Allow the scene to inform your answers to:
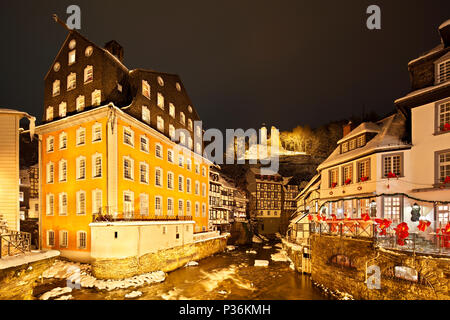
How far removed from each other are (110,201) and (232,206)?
35529 mm

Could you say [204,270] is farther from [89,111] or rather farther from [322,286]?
[89,111]

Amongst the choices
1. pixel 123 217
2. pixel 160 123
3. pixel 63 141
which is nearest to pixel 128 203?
pixel 123 217

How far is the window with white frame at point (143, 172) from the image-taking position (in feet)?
85.1

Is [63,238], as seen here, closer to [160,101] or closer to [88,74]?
[88,74]

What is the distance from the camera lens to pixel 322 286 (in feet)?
65.2

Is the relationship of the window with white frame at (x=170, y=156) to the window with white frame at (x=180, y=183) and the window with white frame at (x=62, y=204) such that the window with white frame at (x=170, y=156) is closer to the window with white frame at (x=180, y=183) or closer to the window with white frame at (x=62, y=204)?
the window with white frame at (x=180, y=183)

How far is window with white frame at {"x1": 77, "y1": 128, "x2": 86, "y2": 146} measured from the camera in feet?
80.7

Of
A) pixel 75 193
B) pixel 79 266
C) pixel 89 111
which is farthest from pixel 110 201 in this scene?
pixel 89 111

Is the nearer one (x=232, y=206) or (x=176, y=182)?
(x=176, y=182)

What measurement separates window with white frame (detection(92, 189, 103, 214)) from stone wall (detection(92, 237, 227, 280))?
178 inches

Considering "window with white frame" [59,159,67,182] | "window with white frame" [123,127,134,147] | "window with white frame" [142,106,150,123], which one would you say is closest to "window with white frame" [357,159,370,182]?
"window with white frame" [123,127,134,147]

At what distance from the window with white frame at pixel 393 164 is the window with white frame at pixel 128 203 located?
21.7m

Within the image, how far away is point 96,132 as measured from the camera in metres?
24.0

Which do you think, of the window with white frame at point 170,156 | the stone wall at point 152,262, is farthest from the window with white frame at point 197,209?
A: the window with white frame at point 170,156
